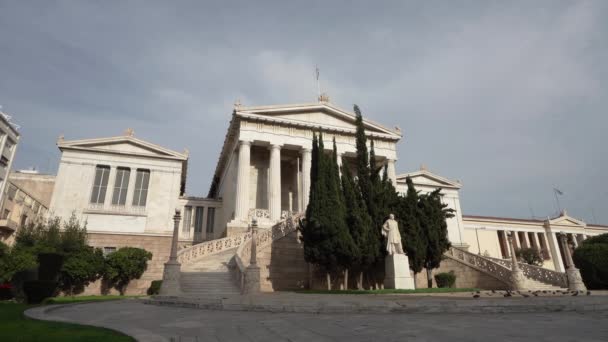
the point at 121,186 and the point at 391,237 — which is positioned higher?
the point at 121,186

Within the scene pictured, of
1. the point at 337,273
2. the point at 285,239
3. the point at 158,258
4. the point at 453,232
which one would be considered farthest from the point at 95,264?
the point at 453,232

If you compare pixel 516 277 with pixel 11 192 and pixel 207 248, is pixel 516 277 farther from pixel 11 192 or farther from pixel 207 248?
pixel 11 192

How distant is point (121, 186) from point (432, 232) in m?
26.9

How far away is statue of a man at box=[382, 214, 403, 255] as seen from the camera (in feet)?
60.4

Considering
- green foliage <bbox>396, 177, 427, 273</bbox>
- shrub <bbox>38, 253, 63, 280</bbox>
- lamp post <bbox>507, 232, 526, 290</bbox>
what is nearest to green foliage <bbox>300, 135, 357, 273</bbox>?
green foliage <bbox>396, 177, 427, 273</bbox>

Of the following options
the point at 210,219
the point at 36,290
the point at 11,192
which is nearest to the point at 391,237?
the point at 36,290

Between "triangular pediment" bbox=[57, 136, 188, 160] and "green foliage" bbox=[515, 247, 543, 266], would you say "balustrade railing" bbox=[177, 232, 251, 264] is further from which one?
"green foliage" bbox=[515, 247, 543, 266]

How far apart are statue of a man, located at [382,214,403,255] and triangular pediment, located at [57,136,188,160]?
72.3 feet

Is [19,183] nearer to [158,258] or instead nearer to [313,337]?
[158,258]

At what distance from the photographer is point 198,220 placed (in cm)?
3931

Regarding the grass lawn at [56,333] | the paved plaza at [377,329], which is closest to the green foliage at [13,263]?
the grass lawn at [56,333]

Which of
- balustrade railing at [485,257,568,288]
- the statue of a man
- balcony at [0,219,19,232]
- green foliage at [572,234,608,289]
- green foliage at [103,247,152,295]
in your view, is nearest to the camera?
the statue of a man

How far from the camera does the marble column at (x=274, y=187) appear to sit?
31.6 m

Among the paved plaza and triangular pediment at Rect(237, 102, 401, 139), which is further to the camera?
triangular pediment at Rect(237, 102, 401, 139)
